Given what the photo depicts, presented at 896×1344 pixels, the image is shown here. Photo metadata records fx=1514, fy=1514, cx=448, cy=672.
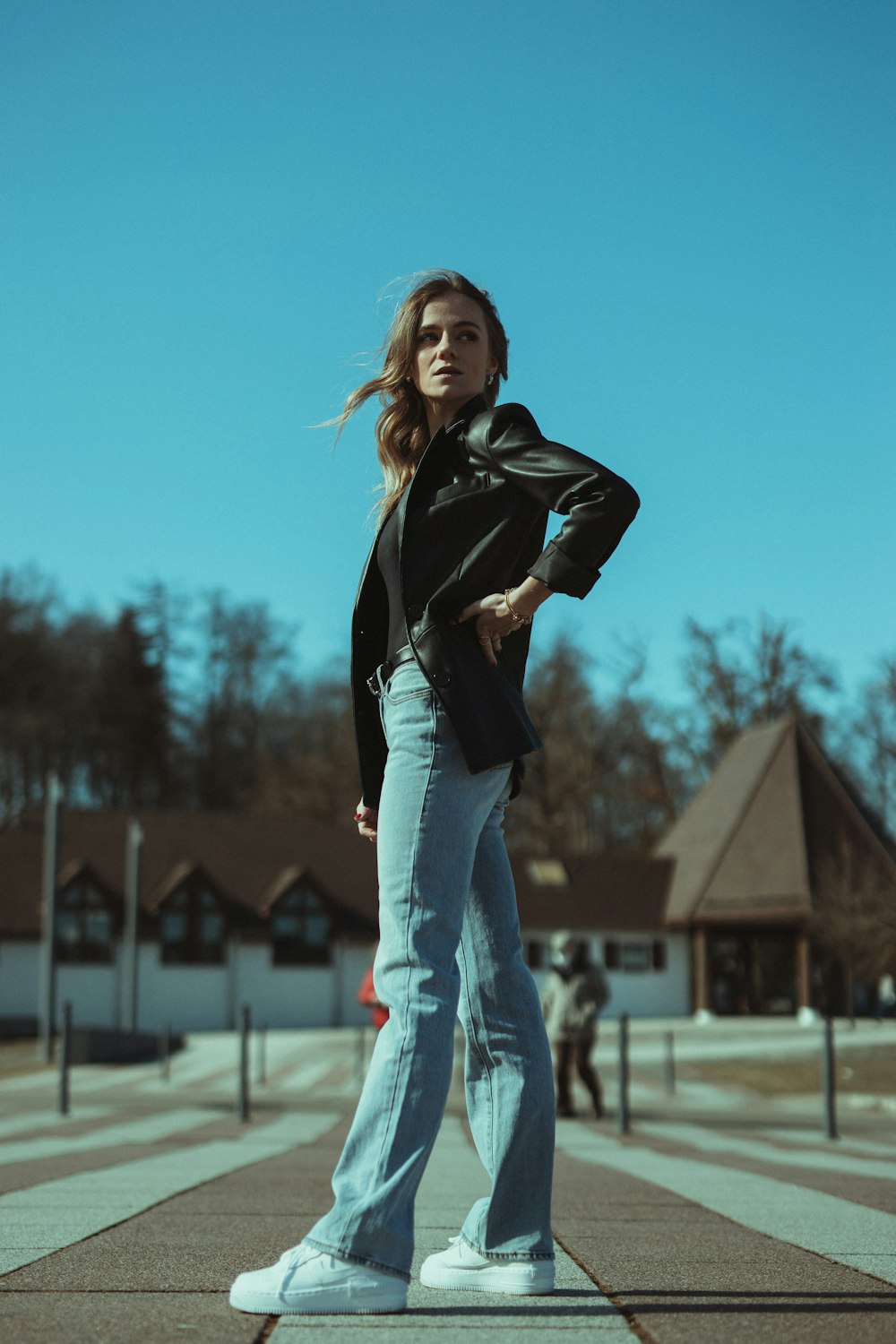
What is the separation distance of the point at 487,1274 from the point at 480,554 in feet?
4.81

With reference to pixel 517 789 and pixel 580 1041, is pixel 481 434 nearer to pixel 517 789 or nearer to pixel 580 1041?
pixel 517 789

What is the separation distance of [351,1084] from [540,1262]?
21.6 metres

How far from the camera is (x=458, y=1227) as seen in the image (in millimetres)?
4371

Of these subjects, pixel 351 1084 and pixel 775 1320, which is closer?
pixel 775 1320

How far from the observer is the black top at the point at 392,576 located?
Result: 3.20m

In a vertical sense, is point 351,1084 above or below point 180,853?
below

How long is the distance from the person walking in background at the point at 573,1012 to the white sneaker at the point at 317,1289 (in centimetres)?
1232

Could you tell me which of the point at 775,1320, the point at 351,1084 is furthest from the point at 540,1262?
the point at 351,1084

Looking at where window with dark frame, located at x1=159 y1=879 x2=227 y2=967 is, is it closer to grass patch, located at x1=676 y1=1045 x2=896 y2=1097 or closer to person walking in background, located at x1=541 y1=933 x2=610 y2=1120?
grass patch, located at x1=676 y1=1045 x2=896 y2=1097

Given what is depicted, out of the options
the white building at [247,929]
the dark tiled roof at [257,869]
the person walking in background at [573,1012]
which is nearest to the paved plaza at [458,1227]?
the person walking in background at [573,1012]

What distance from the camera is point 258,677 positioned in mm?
71250

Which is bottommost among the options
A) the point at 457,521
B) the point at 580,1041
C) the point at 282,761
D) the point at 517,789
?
the point at 580,1041

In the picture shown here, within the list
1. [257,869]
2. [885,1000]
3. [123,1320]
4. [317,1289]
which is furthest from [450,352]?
[257,869]

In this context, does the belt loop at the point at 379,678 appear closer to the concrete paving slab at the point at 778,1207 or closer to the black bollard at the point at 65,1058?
the concrete paving slab at the point at 778,1207
